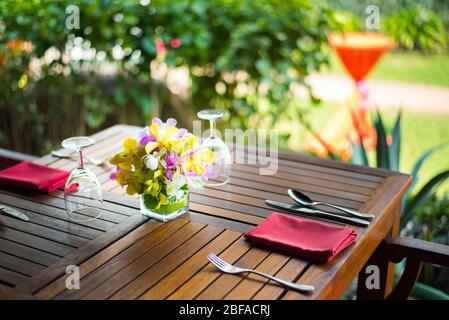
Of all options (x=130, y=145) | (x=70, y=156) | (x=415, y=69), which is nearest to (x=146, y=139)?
(x=130, y=145)

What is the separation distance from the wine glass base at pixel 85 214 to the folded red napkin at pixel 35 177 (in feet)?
0.68

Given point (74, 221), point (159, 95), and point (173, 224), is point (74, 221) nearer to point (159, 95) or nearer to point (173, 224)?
point (173, 224)

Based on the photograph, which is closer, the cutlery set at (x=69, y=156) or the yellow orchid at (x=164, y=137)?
the yellow orchid at (x=164, y=137)

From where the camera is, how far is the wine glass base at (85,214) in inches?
63.3

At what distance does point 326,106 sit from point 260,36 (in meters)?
2.39

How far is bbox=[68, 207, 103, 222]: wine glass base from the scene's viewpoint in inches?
63.3

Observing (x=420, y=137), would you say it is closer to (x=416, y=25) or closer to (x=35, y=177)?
(x=416, y=25)

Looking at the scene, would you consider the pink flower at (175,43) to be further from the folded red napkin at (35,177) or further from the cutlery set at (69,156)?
the folded red napkin at (35,177)

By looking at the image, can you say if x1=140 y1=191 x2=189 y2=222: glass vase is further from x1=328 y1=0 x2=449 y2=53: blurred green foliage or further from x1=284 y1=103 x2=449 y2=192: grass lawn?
x1=284 y1=103 x2=449 y2=192: grass lawn

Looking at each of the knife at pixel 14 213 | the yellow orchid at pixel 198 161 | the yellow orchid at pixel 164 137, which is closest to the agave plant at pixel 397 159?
the yellow orchid at pixel 198 161

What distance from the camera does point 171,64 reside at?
3260 millimetres

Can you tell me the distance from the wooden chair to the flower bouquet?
645 millimetres

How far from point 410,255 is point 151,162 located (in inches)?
32.6
